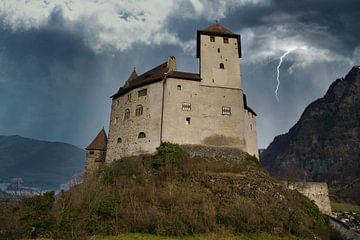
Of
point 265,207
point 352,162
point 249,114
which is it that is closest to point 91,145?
point 249,114

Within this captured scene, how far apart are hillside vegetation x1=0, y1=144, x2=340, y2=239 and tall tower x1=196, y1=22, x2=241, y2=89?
32.8 ft

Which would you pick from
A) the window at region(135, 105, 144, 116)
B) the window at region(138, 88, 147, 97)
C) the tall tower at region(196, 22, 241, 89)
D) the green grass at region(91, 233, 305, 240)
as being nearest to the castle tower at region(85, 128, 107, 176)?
the window at region(135, 105, 144, 116)

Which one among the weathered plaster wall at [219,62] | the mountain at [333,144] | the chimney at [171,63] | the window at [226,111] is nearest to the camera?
the window at [226,111]

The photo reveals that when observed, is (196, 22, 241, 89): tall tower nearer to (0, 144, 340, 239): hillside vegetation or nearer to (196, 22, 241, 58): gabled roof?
(196, 22, 241, 58): gabled roof

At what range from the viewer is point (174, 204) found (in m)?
25.0

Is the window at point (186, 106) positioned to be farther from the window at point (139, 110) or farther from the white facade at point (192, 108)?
the window at point (139, 110)

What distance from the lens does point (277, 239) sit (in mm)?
23562

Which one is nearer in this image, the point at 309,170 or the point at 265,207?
the point at 265,207

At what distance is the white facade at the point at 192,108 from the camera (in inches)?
1388

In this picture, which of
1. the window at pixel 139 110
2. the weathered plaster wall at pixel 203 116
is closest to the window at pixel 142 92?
the window at pixel 139 110

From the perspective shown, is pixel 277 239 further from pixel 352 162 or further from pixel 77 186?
pixel 352 162

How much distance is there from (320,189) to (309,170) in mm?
131719

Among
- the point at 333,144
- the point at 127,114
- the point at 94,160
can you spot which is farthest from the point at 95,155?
the point at 333,144

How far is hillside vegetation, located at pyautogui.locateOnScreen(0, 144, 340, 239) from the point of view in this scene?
22125 mm
